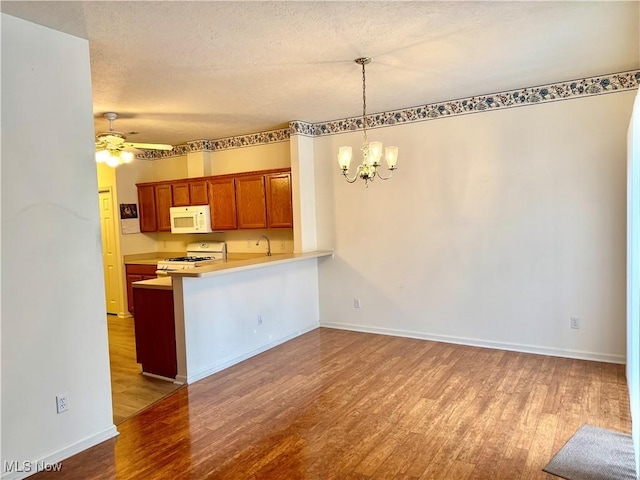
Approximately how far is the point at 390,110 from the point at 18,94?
3.64 m

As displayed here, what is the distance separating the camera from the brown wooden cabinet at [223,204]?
598cm

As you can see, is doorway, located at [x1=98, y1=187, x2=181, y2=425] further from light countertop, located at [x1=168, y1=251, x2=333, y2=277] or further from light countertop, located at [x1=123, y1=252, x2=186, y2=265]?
light countertop, located at [x1=168, y1=251, x2=333, y2=277]

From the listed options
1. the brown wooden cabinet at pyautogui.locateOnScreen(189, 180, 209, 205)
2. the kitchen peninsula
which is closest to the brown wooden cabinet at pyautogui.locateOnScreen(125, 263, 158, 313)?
the brown wooden cabinet at pyautogui.locateOnScreen(189, 180, 209, 205)

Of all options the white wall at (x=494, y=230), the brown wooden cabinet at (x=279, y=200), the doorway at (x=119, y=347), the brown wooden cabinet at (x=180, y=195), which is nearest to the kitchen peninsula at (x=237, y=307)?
the doorway at (x=119, y=347)

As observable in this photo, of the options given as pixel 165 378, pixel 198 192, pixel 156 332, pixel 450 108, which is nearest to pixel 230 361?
pixel 165 378

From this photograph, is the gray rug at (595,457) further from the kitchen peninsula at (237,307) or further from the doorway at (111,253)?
the doorway at (111,253)

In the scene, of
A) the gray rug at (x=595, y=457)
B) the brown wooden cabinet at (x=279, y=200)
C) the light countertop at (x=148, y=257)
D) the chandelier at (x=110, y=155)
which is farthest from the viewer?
the light countertop at (x=148, y=257)

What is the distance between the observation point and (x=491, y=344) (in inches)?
183

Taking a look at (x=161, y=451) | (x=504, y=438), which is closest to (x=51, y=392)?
(x=161, y=451)

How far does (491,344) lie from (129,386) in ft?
11.9

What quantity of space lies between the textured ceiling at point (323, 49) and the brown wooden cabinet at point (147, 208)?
2343mm

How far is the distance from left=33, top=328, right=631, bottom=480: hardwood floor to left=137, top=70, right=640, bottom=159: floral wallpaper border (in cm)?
253

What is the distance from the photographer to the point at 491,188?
452 cm

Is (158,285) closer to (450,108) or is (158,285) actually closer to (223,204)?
(223,204)
